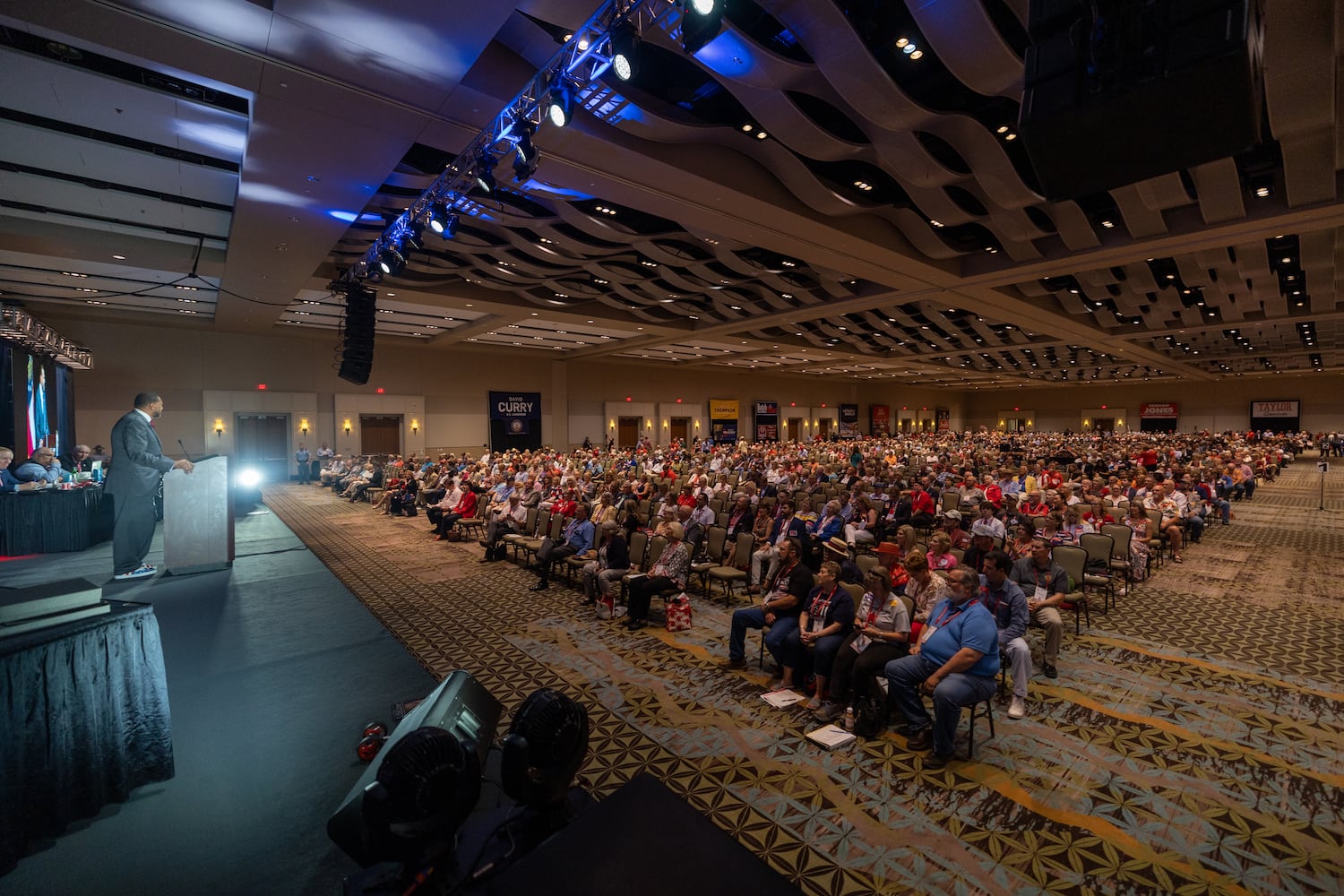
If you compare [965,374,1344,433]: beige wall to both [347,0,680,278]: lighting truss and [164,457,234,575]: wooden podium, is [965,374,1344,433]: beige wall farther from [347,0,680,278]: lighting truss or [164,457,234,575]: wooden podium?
[164,457,234,575]: wooden podium

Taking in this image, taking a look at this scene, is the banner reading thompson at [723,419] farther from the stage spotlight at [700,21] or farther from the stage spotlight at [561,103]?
the stage spotlight at [700,21]

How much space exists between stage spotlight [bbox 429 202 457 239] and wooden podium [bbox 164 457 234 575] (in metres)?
4.10

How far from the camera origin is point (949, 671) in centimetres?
361

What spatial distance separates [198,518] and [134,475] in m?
1.09

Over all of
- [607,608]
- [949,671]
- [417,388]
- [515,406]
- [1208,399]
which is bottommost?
[607,608]

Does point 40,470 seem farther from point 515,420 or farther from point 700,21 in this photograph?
point 515,420

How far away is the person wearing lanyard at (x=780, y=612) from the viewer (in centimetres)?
465

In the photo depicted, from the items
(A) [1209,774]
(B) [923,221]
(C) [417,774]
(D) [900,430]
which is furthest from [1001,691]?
(D) [900,430]

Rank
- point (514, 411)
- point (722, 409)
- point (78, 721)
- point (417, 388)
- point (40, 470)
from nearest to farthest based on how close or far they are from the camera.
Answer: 1. point (78, 721)
2. point (40, 470)
3. point (417, 388)
4. point (514, 411)
5. point (722, 409)

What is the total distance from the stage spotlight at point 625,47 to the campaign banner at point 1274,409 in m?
52.1

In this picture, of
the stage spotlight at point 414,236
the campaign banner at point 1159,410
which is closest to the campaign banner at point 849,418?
the campaign banner at point 1159,410

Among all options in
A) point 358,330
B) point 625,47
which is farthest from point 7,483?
point 625,47

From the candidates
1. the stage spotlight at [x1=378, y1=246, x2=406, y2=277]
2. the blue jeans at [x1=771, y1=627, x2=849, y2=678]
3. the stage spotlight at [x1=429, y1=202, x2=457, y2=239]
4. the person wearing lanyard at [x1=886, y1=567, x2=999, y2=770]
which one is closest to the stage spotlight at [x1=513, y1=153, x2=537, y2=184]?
the stage spotlight at [x1=429, y1=202, x2=457, y2=239]

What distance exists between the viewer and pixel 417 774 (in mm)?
1667
